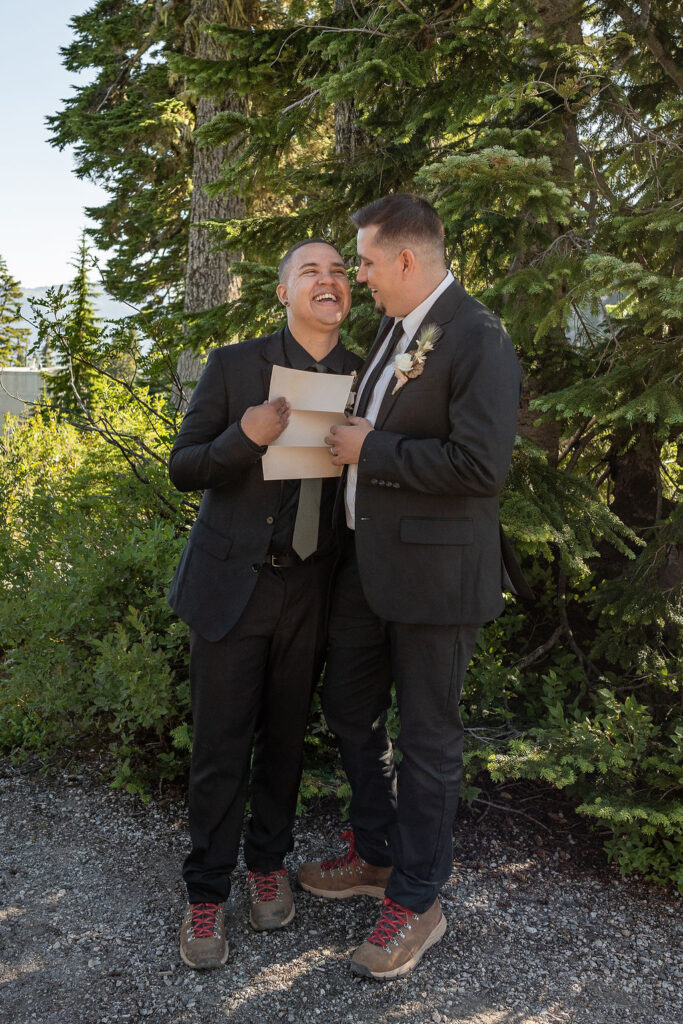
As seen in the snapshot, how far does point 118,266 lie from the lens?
16594 millimetres

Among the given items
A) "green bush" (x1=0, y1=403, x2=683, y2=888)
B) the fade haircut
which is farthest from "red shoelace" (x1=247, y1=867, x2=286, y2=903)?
the fade haircut

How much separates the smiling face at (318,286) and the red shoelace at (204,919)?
1.99 m

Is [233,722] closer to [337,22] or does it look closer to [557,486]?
[557,486]

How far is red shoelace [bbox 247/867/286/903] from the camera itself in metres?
3.12

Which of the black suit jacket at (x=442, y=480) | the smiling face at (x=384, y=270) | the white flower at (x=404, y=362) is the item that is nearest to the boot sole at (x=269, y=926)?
the black suit jacket at (x=442, y=480)

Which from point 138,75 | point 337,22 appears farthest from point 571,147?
point 138,75

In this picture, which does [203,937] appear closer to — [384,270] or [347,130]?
[384,270]

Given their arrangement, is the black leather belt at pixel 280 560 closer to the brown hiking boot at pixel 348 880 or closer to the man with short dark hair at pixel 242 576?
the man with short dark hair at pixel 242 576

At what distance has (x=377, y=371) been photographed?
9.50 ft

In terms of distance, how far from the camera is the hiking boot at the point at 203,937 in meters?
2.85

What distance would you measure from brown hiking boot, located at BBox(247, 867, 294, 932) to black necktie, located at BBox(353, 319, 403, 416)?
5.63 ft

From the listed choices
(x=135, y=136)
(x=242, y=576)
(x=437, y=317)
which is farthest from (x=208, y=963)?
(x=135, y=136)

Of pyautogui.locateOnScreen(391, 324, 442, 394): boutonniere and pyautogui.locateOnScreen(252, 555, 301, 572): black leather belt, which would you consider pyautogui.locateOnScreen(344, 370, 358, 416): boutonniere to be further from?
pyautogui.locateOnScreen(252, 555, 301, 572): black leather belt

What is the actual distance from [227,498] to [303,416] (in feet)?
1.29
